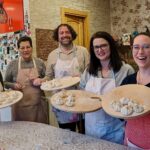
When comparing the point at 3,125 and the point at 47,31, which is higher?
the point at 47,31

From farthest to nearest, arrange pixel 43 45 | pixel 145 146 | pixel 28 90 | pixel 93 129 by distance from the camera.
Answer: pixel 43 45
pixel 28 90
pixel 93 129
pixel 145 146

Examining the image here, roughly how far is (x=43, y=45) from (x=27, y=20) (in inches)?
13.6

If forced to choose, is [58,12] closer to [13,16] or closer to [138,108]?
[13,16]

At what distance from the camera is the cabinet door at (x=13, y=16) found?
2.70 meters

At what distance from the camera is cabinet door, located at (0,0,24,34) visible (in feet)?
8.85

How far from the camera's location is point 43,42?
299 cm

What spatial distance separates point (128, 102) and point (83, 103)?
29cm

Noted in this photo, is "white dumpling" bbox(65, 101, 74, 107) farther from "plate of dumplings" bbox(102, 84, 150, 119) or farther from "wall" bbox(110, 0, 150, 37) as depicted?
"wall" bbox(110, 0, 150, 37)

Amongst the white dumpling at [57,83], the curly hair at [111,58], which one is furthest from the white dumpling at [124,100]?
the white dumpling at [57,83]

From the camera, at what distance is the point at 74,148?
1.24 m

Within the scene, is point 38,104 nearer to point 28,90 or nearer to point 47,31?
point 28,90

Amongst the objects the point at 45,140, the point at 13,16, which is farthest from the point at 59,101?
the point at 13,16

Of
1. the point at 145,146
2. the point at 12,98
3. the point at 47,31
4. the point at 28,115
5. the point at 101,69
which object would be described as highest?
the point at 47,31

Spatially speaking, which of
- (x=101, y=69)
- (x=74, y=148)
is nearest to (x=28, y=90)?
(x=101, y=69)
